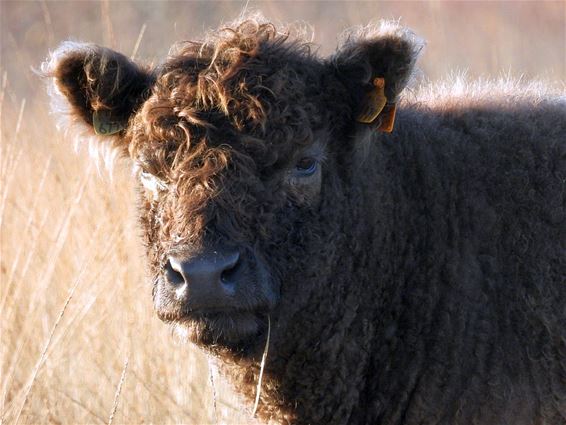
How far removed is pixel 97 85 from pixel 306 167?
125cm

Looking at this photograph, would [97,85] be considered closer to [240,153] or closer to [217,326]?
[240,153]

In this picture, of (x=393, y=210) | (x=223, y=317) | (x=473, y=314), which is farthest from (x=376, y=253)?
(x=223, y=317)

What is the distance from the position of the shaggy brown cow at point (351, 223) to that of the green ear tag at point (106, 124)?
0.07 metres

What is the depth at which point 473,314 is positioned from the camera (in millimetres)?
4742

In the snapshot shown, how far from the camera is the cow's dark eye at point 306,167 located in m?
4.82

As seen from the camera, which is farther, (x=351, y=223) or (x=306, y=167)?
(x=351, y=223)

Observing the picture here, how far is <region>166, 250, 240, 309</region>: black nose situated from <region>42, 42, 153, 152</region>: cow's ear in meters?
1.22

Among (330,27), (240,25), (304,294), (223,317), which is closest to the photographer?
(223,317)

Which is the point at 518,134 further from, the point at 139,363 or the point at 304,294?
the point at 139,363

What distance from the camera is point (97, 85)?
523 cm

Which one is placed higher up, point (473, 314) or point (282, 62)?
point (282, 62)

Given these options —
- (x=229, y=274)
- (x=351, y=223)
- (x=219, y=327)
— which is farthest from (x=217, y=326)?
(x=351, y=223)

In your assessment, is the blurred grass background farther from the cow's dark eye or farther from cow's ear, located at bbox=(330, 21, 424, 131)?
cow's ear, located at bbox=(330, 21, 424, 131)

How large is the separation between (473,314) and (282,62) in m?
1.57
